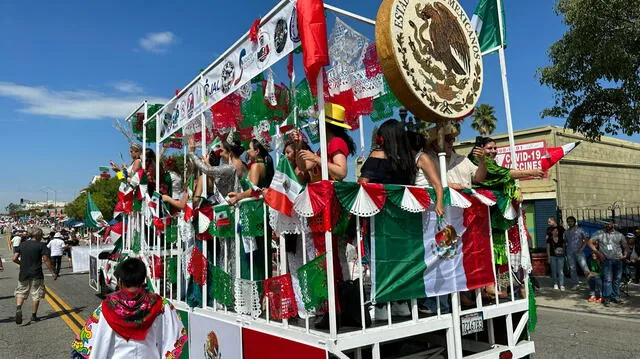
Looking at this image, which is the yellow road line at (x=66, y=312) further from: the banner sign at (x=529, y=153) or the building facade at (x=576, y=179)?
the banner sign at (x=529, y=153)

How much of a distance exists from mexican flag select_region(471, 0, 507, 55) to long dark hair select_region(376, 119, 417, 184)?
1530 mm

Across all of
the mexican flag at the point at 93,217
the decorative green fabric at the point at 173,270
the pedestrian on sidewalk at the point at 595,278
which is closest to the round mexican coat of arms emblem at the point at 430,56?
the decorative green fabric at the point at 173,270

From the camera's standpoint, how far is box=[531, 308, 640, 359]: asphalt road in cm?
669

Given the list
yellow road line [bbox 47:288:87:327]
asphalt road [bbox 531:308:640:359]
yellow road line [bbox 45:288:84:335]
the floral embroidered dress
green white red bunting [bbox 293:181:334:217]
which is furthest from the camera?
yellow road line [bbox 47:288:87:327]

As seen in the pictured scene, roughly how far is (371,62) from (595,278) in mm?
9249

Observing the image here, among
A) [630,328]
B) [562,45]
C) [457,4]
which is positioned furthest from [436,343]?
[562,45]

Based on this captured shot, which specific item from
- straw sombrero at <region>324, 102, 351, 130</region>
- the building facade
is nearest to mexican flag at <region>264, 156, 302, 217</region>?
straw sombrero at <region>324, 102, 351, 130</region>

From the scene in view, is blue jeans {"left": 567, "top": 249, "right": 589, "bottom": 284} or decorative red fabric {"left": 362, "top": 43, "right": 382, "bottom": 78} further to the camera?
blue jeans {"left": 567, "top": 249, "right": 589, "bottom": 284}

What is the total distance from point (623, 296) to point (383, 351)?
9.92m

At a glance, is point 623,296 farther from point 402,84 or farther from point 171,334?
point 171,334

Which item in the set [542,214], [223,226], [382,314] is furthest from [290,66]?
[542,214]

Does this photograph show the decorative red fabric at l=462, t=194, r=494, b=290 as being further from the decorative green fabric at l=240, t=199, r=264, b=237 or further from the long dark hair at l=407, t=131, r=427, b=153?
the decorative green fabric at l=240, t=199, r=264, b=237

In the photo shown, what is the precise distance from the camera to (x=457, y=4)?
4.22 meters

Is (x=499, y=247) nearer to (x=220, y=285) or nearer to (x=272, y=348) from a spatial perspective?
(x=272, y=348)
